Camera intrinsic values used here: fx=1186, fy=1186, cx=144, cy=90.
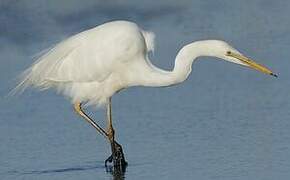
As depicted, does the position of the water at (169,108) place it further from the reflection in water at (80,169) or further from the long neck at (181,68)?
the long neck at (181,68)

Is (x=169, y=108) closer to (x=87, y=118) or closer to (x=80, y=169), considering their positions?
(x=87, y=118)

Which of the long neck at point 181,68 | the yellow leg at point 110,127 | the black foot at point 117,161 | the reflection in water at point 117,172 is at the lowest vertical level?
the reflection in water at point 117,172

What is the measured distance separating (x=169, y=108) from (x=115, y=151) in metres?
→ 1.43

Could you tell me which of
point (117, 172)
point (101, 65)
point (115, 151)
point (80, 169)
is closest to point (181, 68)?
point (101, 65)

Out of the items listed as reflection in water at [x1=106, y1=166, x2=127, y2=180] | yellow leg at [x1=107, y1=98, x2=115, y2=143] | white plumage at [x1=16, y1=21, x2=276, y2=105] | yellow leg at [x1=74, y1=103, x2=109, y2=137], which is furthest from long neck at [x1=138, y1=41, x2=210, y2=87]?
reflection in water at [x1=106, y1=166, x2=127, y2=180]

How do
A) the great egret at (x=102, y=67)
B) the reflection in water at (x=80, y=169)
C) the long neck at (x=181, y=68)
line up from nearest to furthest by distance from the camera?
the reflection in water at (x=80, y=169)
the long neck at (x=181, y=68)
the great egret at (x=102, y=67)

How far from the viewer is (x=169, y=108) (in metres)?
11.1

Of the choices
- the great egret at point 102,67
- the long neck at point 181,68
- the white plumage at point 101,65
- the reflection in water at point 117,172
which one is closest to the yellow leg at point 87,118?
the great egret at point 102,67

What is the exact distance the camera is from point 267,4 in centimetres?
1466

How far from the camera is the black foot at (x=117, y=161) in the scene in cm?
959

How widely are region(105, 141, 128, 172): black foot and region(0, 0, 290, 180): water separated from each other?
0.27ft

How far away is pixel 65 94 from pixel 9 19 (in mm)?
3146

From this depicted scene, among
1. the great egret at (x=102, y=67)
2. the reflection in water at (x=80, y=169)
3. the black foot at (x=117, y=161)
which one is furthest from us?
the great egret at (x=102, y=67)

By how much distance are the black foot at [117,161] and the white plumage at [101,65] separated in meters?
0.69
